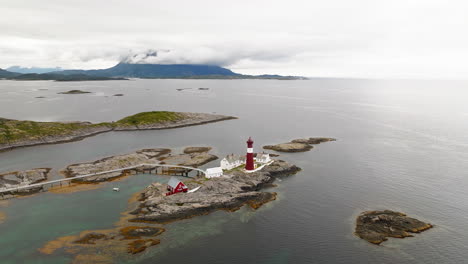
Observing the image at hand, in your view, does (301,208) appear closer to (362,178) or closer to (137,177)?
(362,178)

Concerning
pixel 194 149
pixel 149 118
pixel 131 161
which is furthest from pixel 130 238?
pixel 149 118

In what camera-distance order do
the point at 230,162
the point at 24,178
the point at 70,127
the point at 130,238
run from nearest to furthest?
the point at 130,238
the point at 24,178
the point at 230,162
the point at 70,127

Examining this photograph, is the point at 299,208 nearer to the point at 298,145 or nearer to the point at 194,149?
the point at 298,145

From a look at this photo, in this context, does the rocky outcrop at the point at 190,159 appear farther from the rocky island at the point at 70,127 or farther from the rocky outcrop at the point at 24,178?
the rocky island at the point at 70,127

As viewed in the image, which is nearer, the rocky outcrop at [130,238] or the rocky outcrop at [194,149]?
the rocky outcrop at [130,238]

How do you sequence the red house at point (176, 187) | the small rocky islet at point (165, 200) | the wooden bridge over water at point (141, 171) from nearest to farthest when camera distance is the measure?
the small rocky islet at point (165, 200)
the red house at point (176, 187)
the wooden bridge over water at point (141, 171)

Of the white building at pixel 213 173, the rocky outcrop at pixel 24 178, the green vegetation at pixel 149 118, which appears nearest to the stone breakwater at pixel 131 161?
the rocky outcrop at pixel 24 178

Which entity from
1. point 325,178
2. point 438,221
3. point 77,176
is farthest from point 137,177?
point 438,221
